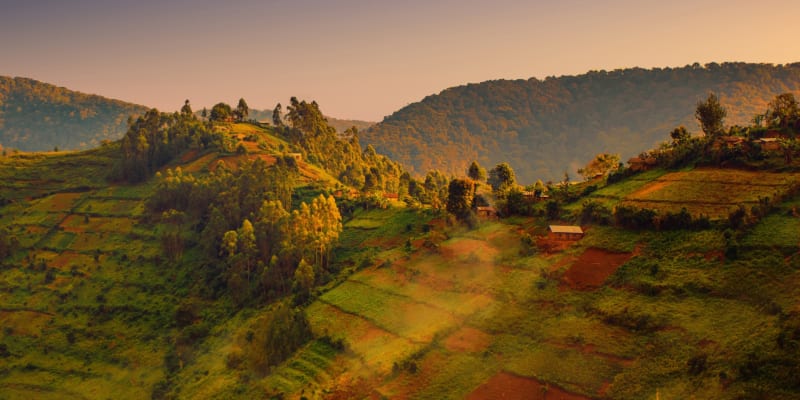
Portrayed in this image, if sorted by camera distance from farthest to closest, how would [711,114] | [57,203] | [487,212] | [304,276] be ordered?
[57,203] < [711,114] < [487,212] < [304,276]

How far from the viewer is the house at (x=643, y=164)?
5325 cm

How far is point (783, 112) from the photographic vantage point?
50562 mm

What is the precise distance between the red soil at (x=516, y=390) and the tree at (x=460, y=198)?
25127 mm

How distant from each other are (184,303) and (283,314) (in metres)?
20.8

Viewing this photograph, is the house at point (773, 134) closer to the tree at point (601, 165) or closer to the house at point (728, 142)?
the house at point (728, 142)

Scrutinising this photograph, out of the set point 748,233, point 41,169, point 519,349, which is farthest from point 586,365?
point 41,169

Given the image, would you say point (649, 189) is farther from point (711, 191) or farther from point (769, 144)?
point (769, 144)

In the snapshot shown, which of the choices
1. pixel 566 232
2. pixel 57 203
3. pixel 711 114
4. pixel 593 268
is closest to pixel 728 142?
pixel 711 114

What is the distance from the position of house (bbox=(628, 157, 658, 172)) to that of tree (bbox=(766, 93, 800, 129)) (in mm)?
10742

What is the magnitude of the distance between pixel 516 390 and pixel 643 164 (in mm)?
32309

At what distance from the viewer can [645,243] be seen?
39188mm

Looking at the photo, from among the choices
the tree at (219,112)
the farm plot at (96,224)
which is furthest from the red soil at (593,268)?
the tree at (219,112)

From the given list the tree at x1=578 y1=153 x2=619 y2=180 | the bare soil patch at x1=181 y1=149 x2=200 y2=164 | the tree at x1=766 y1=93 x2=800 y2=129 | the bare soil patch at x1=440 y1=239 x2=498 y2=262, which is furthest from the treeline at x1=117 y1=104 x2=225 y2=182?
the tree at x1=766 y1=93 x2=800 y2=129

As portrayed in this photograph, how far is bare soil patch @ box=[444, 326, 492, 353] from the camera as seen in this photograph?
34.5 meters
